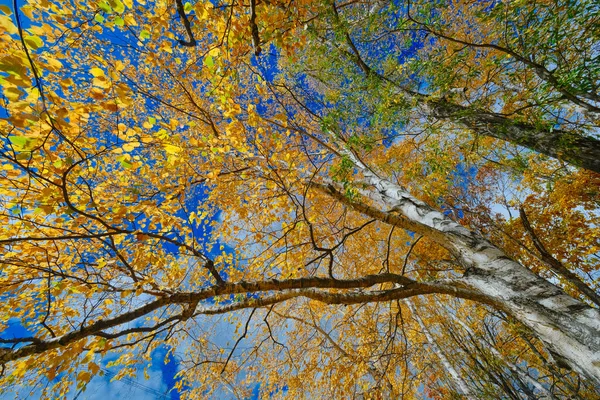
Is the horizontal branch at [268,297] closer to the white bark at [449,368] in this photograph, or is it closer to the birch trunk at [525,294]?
the birch trunk at [525,294]

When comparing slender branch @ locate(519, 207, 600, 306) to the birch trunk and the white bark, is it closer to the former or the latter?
the white bark

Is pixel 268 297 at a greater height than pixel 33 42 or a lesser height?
lesser

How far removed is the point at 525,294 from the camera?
169cm

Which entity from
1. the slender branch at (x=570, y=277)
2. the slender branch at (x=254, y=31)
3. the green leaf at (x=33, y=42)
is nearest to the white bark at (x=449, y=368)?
the slender branch at (x=570, y=277)

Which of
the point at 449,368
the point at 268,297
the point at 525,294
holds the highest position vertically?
the point at 268,297

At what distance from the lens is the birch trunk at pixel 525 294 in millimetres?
1428

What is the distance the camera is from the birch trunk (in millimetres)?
1428

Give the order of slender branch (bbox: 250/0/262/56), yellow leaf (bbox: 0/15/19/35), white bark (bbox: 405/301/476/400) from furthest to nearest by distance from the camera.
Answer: white bark (bbox: 405/301/476/400), slender branch (bbox: 250/0/262/56), yellow leaf (bbox: 0/15/19/35)

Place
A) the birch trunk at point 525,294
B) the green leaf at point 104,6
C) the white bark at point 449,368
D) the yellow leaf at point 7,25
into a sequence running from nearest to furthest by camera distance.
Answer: the yellow leaf at point 7,25, the green leaf at point 104,6, the birch trunk at point 525,294, the white bark at point 449,368

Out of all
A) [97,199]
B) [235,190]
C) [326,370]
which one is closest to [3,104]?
[97,199]

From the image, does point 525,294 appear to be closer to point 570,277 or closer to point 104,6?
point 104,6

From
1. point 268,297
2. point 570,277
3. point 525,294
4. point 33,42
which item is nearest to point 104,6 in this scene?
point 33,42

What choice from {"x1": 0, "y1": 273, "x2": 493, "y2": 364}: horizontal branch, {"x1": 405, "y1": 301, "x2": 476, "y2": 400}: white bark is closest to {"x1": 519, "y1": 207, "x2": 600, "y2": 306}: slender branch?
{"x1": 405, "y1": 301, "x2": 476, "y2": 400}: white bark

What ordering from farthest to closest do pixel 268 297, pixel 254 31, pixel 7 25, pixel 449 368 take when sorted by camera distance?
pixel 449 368, pixel 254 31, pixel 268 297, pixel 7 25
